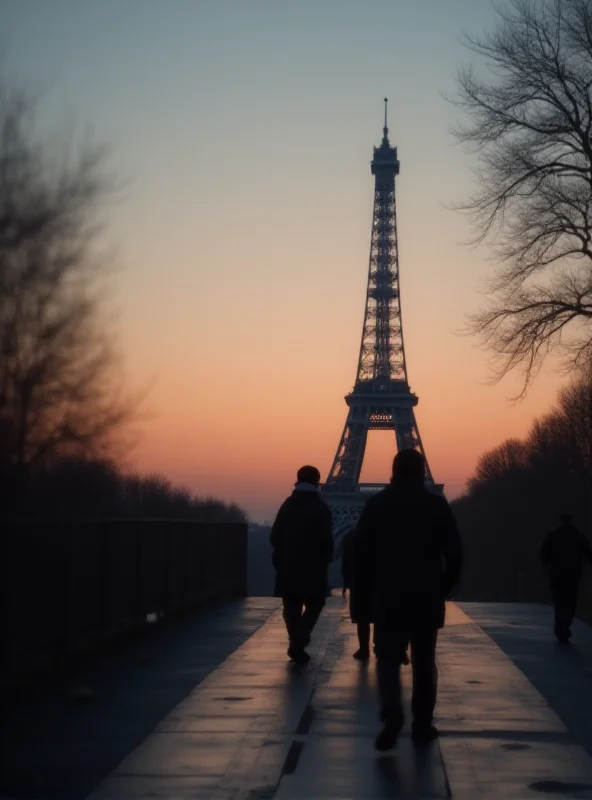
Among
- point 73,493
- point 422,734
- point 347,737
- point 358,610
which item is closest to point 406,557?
point 358,610

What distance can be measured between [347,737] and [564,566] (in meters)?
8.83

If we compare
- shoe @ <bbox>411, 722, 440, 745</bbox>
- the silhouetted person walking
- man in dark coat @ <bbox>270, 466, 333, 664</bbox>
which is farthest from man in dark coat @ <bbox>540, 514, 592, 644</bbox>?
shoe @ <bbox>411, 722, 440, 745</bbox>

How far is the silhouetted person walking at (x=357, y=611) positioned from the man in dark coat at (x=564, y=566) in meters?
2.53

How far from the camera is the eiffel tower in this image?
101 meters

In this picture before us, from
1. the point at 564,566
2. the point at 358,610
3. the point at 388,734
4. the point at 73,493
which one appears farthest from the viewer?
the point at 73,493

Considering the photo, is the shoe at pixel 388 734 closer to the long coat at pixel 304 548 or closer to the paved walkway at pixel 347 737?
the paved walkway at pixel 347 737

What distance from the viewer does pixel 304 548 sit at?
1402 cm

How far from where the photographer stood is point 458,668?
14.1 m

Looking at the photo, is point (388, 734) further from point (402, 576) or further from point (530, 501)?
point (530, 501)

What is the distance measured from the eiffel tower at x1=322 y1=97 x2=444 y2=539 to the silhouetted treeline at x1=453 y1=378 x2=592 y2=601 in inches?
338

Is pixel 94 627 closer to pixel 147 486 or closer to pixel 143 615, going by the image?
pixel 143 615

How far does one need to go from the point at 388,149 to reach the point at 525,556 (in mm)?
35978

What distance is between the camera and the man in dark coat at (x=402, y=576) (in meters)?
8.65

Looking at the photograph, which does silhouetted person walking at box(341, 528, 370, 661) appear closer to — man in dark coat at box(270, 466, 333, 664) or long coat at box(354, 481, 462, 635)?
long coat at box(354, 481, 462, 635)
